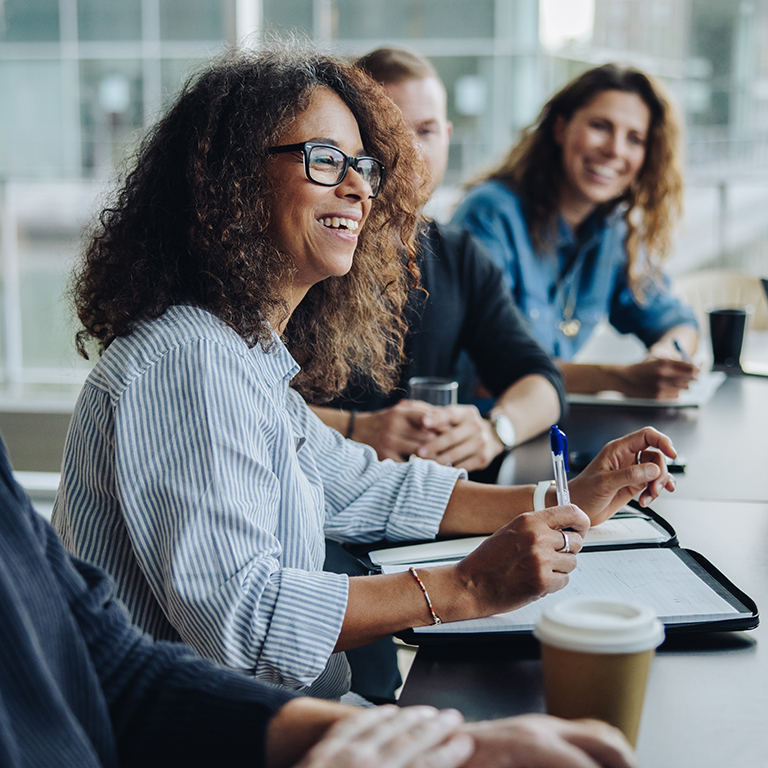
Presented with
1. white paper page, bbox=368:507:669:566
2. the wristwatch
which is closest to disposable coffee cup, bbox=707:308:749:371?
the wristwatch

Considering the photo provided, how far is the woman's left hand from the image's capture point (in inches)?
45.7

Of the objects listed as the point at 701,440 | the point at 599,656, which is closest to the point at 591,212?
the point at 701,440

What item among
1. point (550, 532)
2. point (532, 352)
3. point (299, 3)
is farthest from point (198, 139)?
point (299, 3)

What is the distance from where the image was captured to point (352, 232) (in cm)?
123

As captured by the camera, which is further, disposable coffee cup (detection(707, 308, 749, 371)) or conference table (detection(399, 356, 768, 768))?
disposable coffee cup (detection(707, 308, 749, 371))

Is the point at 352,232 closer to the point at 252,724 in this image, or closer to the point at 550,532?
the point at 550,532

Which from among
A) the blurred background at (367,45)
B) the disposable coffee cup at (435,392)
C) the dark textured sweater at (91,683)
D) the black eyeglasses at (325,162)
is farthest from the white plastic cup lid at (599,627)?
the blurred background at (367,45)

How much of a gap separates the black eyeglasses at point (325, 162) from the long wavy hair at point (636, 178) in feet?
4.56

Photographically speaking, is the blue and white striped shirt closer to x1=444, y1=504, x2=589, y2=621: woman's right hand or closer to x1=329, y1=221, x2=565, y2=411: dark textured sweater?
x1=444, y1=504, x2=589, y2=621: woman's right hand

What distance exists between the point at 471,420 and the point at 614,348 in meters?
3.09

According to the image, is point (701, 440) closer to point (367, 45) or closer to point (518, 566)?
point (518, 566)

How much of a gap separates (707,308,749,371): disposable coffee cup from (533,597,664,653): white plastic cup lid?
1738 millimetres

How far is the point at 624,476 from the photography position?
1.16 meters

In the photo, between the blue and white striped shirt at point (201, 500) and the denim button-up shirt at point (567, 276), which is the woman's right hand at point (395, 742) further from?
the denim button-up shirt at point (567, 276)
